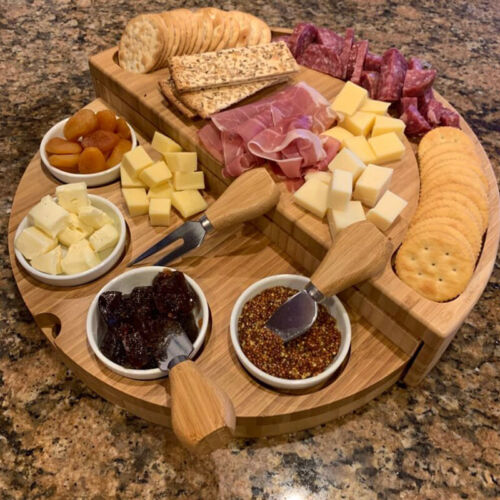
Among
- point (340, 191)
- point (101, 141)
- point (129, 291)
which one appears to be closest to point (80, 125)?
point (101, 141)

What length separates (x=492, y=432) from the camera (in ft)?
4.21

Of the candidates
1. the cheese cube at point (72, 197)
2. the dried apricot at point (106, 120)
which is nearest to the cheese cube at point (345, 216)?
the cheese cube at point (72, 197)

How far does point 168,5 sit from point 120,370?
204 cm

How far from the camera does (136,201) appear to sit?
1631 mm

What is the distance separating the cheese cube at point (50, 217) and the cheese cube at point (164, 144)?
0.40 metres

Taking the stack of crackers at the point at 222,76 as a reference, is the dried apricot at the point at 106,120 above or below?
below

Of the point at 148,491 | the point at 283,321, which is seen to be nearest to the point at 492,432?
the point at 283,321

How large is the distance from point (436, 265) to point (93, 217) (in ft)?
3.11

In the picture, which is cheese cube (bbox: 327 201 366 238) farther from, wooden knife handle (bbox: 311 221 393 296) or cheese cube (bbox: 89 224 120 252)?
cheese cube (bbox: 89 224 120 252)

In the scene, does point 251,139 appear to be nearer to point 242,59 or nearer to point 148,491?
point 242,59

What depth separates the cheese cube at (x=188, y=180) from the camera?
5.41 ft

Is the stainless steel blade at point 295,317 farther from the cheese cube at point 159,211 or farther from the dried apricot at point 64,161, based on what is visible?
the dried apricot at point 64,161

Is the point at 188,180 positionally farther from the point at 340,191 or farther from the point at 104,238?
the point at 340,191

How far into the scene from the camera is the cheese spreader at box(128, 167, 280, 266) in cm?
144
